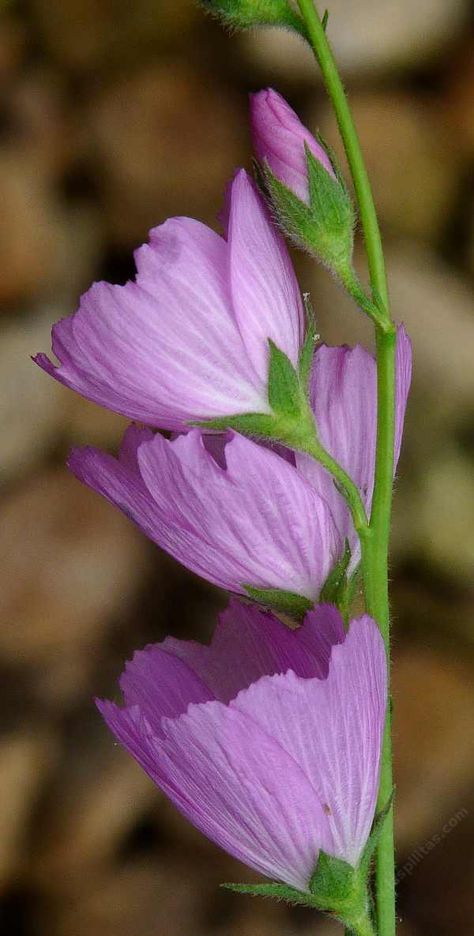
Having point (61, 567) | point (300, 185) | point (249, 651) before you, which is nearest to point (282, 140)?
point (300, 185)

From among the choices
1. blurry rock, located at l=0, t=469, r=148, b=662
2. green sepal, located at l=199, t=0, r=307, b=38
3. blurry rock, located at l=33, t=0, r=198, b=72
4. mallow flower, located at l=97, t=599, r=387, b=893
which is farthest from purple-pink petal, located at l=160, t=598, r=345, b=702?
blurry rock, located at l=33, t=0, r=198, b=72

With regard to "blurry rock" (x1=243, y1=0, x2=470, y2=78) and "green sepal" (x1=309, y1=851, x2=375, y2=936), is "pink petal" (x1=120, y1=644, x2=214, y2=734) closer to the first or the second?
"green sepal" (x1=309, y1=851, x2=375, y2=936)

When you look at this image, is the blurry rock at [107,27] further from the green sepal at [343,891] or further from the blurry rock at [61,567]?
the green sepal at [343,891]

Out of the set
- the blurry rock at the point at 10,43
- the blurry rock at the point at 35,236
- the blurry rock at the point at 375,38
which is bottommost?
the blurry rock at the point at 375,38

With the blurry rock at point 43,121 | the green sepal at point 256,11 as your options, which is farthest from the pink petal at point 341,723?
the blurry rock at point 43,121

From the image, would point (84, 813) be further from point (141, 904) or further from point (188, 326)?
point (188, 326)

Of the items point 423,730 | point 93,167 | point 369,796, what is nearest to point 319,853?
point 369,796
